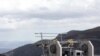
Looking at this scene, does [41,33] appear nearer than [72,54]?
No

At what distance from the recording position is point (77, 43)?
3922 inches

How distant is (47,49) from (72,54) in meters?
10.7

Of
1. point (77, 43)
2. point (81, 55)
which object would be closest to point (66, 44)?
point (77, 43)

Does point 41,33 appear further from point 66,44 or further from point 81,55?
point 81,55

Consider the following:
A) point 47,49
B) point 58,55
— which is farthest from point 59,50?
point 47,49

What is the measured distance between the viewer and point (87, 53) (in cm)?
9556

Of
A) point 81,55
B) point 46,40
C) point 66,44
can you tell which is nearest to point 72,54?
point 81,55

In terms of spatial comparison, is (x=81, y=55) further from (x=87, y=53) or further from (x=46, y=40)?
(x=46, y=40)

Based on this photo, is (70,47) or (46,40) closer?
(70,47)

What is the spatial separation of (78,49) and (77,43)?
2928 mm

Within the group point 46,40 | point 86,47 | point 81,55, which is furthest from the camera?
point 46,40

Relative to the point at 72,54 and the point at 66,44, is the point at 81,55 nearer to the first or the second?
the point at 72,54

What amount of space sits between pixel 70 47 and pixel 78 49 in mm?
3008

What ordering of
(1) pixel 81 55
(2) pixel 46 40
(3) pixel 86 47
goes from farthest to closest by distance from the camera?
(2) pixel 46 40, (3) pixel 86 47, (1) pixel 81 55
